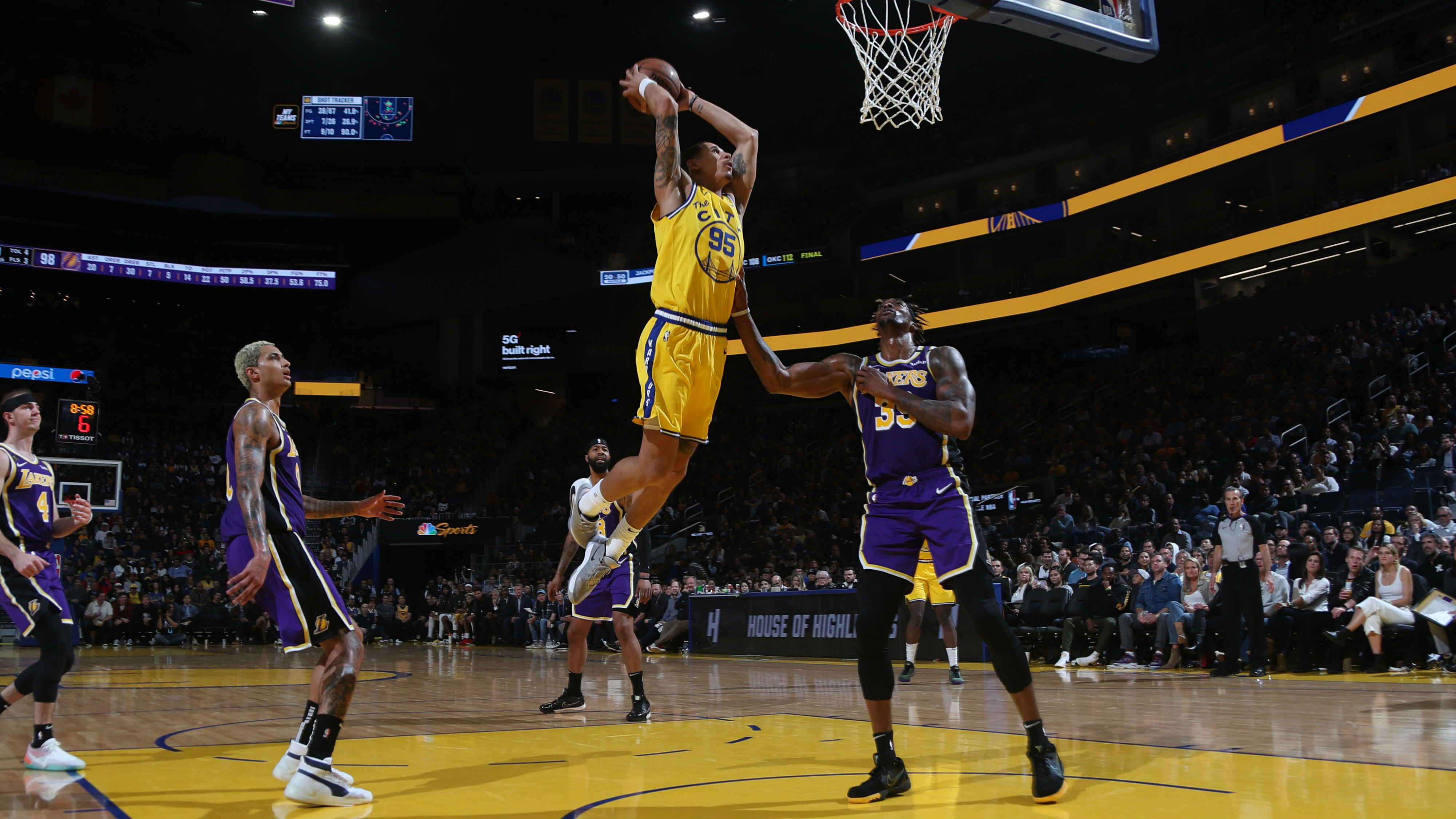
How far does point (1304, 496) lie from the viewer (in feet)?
54.0

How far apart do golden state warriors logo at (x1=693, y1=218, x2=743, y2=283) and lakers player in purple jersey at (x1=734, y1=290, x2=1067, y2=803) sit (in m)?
0.61

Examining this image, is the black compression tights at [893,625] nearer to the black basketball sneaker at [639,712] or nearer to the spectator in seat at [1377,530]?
the black basketball sneaker at [639,712]

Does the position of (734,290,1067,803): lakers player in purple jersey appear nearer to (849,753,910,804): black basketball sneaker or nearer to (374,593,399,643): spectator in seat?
(849,753,910,804): black basketball sneaker

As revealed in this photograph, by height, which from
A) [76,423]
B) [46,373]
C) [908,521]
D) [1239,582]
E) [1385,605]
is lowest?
[1385,605]

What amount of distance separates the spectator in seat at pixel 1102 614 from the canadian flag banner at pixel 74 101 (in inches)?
1287

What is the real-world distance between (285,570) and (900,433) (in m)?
2.87

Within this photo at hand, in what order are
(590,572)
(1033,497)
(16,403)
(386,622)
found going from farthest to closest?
1. (386,622)
2. (1033,497)
3. (590,572)
4. (16,403)

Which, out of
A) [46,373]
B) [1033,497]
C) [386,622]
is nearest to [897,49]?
[1033,497]

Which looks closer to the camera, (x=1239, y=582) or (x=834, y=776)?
(x=834, y=776)

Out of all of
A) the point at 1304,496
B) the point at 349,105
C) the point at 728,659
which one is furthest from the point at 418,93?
the point at 1304,496

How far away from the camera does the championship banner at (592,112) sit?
34.9 meters

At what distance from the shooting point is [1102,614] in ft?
44.5

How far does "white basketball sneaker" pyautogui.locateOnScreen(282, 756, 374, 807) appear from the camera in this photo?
4156mm

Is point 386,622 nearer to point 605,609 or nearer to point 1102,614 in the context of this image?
point 1102,614
